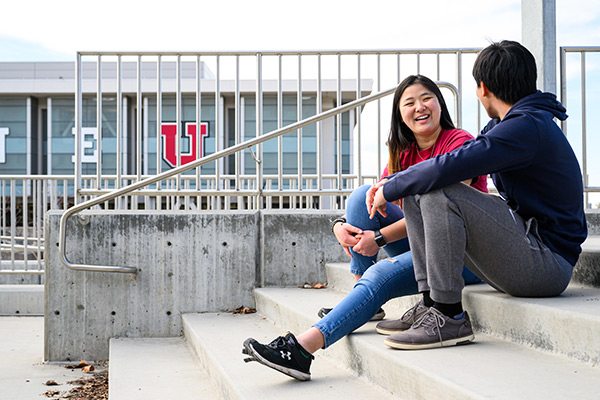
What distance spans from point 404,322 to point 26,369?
2.75 metres

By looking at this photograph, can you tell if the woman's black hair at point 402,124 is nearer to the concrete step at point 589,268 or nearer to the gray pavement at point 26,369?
the concrete step at point 589,268

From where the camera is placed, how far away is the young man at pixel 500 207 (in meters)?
2.00

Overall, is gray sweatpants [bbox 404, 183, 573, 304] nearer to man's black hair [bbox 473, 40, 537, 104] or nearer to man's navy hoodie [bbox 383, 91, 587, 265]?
→ man's navy hoodie [bbox 383, 91, 587, 265]

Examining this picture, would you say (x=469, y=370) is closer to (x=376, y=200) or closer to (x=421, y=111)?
(x=376, y=200)

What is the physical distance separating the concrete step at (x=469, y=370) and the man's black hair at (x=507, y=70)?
0.86 meters

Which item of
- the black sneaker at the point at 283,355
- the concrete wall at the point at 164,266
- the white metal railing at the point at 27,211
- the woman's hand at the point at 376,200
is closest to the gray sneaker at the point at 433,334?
the black sneaker at the point at 283,355

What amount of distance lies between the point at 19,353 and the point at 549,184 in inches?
152

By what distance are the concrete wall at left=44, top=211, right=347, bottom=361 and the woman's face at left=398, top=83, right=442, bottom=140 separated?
1.68 meters

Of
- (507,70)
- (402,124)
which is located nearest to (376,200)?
(402,124)

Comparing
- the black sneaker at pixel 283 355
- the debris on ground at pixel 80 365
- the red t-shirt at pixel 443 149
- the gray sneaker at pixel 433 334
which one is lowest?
the debris on ground at pixel 80 365

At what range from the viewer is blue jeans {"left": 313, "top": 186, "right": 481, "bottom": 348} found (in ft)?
7.48

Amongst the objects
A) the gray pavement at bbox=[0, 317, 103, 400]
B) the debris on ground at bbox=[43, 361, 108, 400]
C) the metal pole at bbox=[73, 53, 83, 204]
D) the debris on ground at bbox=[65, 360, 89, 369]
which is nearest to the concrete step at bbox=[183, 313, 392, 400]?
the debris on ground at bbox=[43, 361, 108, 400]

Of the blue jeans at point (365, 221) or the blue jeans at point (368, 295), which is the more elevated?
the blue jeans at point (365, 221)

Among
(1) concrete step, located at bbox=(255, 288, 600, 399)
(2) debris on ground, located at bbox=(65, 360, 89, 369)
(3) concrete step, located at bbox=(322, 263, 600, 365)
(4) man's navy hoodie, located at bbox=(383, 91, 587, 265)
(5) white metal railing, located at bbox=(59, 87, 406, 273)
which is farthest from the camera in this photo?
(2) debris on ground, located at bbox=(65, 360, 89, 369)
